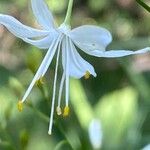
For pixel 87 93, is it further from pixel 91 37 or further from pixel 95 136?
pixel 91 37

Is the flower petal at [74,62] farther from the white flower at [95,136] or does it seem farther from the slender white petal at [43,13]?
the white flower at [95,136]

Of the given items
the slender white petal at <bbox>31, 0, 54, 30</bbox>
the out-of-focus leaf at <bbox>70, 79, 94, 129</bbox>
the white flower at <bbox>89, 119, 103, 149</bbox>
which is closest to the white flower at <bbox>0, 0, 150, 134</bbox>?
the slender white petal at <bbox>31, 0, 54, 30</bbox>

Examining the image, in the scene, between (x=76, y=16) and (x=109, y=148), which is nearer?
(x=109, y=148)

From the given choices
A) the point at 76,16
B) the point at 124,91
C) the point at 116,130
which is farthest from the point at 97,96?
the point at 76,16

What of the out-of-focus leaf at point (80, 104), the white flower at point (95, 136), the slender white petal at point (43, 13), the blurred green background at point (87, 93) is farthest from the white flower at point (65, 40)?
the out-of-focus leaf at point (80, 104)

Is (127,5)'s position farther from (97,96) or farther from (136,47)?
(136,47)

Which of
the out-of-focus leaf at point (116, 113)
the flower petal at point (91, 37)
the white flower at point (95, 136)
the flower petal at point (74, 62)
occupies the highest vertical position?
the flower petal at point (91, 37)
